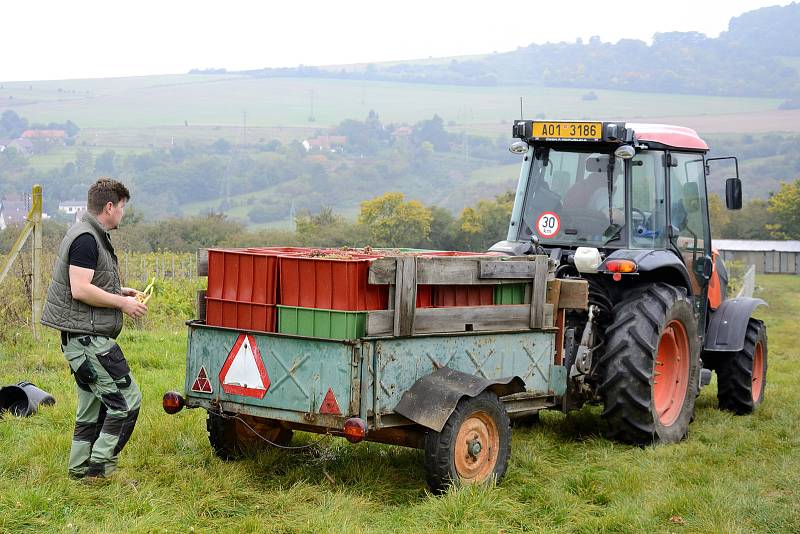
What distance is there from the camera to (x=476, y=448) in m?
6.29

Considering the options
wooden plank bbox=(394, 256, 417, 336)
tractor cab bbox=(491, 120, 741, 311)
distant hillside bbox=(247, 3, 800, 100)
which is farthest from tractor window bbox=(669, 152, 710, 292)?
distant hillside bbox=(247, 3, 800, 100)

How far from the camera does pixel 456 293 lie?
6605 millimetres

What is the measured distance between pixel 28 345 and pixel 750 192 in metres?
100

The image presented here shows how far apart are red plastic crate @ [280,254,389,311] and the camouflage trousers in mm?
1087

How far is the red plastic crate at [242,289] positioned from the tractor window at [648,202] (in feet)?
11.7

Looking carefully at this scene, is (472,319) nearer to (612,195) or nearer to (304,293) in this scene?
(304,293)

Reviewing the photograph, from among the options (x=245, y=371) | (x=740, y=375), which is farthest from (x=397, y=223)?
(x=245, y=371)

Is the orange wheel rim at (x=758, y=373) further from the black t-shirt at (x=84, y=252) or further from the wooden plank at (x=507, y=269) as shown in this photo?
the black t-shirt at (x=84, y=252)

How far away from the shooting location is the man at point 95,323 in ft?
19.6

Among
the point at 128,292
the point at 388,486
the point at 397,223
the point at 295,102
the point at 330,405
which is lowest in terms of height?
the point at 388,486

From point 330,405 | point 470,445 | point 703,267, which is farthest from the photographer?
point 703,267

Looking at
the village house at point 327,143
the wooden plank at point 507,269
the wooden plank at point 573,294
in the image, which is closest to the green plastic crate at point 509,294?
the wooden plank at point 507,269

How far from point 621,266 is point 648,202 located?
3.24 feet

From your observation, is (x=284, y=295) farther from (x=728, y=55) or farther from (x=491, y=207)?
(x=728, y=55)
